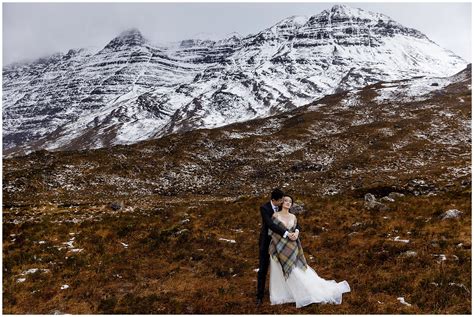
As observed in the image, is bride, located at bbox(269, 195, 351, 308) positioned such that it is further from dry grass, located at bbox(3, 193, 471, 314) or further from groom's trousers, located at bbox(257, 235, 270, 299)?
dry grass, located at bbox(3, 193, 471, 314)

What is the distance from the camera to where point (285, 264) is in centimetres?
1241

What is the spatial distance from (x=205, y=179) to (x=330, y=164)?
56.8ft

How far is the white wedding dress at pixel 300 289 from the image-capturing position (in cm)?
1221

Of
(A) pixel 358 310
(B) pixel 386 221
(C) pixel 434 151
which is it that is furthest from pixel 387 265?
(C) pixel 434 151

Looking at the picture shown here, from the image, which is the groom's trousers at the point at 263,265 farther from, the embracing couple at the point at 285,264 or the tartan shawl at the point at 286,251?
the tartan shawl at the point at 286,251

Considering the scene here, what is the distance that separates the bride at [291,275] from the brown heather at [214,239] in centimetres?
32

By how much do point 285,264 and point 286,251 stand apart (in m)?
0.40

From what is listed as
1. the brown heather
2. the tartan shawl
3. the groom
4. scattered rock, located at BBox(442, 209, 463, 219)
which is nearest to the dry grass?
the brown heather

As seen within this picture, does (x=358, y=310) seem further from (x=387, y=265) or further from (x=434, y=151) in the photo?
(x=434, y=151)

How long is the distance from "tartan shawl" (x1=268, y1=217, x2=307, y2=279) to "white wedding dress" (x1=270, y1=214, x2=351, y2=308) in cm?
14

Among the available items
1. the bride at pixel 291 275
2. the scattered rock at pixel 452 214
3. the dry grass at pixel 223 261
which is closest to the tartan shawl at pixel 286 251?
the bride at pixel 291 275

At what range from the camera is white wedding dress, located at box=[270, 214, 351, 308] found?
1221 cm

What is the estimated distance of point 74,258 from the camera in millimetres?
18875

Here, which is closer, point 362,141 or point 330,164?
point 330,164
